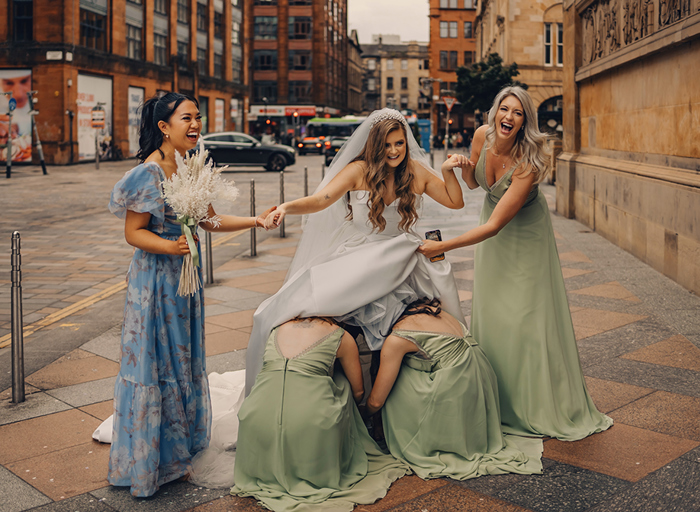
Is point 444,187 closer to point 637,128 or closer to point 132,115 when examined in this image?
point 637,128

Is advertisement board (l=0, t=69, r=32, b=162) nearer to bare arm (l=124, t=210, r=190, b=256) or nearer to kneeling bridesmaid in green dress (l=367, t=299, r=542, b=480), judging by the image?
bare arm (l=124, t=210, r=190, b=256)

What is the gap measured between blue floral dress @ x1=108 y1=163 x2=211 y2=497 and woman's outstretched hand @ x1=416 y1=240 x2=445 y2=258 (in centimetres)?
121

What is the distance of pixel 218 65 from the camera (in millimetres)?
53500

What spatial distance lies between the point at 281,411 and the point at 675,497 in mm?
1772

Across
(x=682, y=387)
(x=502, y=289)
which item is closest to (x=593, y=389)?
(x=682, y=387)

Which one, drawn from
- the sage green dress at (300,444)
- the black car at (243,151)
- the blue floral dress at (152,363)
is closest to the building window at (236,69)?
the black car at (243,151)

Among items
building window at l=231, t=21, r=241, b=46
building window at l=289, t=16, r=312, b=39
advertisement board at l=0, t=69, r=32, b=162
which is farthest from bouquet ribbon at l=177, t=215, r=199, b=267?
building window at l=289, t=16, r=312, b=39

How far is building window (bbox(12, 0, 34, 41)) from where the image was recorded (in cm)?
3241

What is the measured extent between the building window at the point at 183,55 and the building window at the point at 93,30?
345 inches

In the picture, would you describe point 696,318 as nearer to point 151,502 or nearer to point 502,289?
point 502,289

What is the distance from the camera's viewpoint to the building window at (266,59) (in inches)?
3039

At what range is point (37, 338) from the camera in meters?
5.92

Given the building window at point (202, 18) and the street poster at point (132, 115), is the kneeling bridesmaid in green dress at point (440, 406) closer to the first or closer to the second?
the street poster at point (132, 115)

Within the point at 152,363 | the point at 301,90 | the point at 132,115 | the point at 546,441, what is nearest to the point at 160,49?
the point at 132,115
